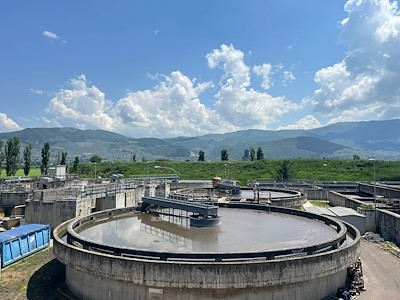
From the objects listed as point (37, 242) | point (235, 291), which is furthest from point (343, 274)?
point (37, 242)

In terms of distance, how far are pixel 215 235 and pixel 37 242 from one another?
1508 cm

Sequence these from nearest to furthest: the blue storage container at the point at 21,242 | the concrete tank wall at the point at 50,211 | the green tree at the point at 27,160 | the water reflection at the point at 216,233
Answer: the water reflection at the point at 216,233 → the blue storage container at the point at 21,242 → the concrete tank wall at the point at 50,211 → the green tree at the point at 27,160

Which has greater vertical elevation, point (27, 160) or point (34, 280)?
point (27, 160)

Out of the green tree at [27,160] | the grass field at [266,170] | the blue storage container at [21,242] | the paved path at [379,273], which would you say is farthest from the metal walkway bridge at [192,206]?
the green tree at [27,160]

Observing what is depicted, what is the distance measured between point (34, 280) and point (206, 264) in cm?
1272

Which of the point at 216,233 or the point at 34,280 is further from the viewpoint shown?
the point at 216,233

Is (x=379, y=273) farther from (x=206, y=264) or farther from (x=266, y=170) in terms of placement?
(x=266, y=170)

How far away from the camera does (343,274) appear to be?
19984 millimetres

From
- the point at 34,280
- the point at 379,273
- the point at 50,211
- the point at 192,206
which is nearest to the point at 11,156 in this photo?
the point at 50,211

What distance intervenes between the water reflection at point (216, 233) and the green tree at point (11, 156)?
68196 mm

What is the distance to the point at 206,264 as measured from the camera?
619 inches

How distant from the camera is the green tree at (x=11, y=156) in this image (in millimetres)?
84688

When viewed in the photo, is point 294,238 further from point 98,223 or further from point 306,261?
point 98,223

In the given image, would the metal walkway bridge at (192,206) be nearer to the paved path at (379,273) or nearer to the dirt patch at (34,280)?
the dirt patch at (34,280)
